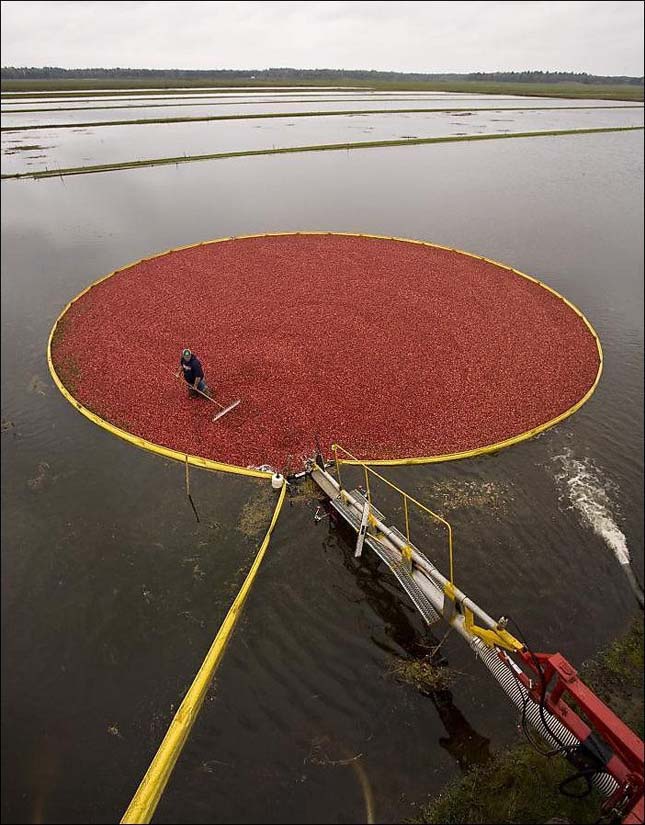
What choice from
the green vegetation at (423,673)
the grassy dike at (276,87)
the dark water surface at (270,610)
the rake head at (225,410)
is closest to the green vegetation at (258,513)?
the dark water surface at (270,610)

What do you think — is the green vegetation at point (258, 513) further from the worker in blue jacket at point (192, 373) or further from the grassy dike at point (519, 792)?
the grassy dike at point (519, 792)

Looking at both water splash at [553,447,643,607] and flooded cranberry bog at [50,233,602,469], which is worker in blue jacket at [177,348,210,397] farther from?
water splash at [553,447,643,607]

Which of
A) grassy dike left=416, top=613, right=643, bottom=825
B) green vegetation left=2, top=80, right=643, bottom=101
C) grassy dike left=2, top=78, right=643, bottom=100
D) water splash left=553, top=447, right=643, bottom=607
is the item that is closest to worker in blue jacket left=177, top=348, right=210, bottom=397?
water splash left=553, top=447, right=643, bottom=607

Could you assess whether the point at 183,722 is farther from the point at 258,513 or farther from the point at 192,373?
the point at 192,373

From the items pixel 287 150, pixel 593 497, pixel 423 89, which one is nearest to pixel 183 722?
pixel 593 497

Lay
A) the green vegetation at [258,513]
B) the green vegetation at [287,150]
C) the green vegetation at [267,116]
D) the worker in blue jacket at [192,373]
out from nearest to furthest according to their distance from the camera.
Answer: the green vegetation at [258,513] → the worker in blue jacket at [192,373] → the green vegetation at [287,150] → the green vegetation at [267,116]
